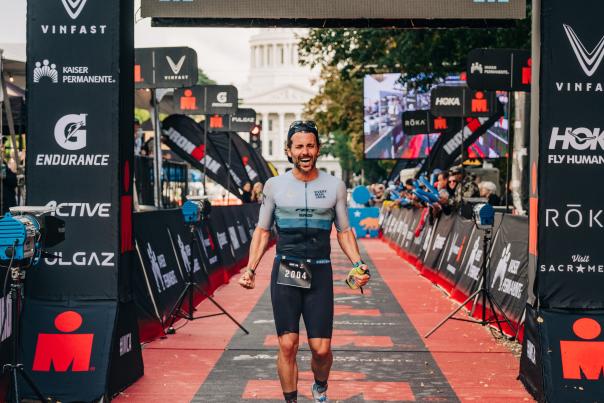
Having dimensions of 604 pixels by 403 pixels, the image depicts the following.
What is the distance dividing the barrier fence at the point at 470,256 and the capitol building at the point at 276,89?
13983cm

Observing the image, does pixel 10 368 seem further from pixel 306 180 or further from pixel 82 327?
pixel 306 180

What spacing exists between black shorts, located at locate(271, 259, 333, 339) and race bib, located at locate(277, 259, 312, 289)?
6cm

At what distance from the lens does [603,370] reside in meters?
7.54

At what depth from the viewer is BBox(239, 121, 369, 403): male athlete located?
265 inches

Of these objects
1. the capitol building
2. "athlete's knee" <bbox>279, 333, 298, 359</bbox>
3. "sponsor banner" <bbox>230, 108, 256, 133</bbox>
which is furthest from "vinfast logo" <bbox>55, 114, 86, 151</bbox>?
the capitol building

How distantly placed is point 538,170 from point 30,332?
4464 mm

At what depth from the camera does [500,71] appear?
12883 mm

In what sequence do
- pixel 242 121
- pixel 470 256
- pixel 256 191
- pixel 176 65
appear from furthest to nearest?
pixel 256 191
pixel 242 121
pixel 470 256
pixel 176 65

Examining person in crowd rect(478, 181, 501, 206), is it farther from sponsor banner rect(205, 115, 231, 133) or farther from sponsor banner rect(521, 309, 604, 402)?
sponsor banner rect(521, 309, 604, 402)

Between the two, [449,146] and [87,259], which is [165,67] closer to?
[87,259]

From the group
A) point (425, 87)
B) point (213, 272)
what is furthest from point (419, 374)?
point (425, 87)

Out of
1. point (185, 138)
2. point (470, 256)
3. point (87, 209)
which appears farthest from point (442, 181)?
point (87, 209)

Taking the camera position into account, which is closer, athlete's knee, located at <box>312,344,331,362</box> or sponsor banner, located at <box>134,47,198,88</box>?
athlete's knee, located at <box>312,344,331,362</box>

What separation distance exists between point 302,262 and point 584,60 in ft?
9.72
